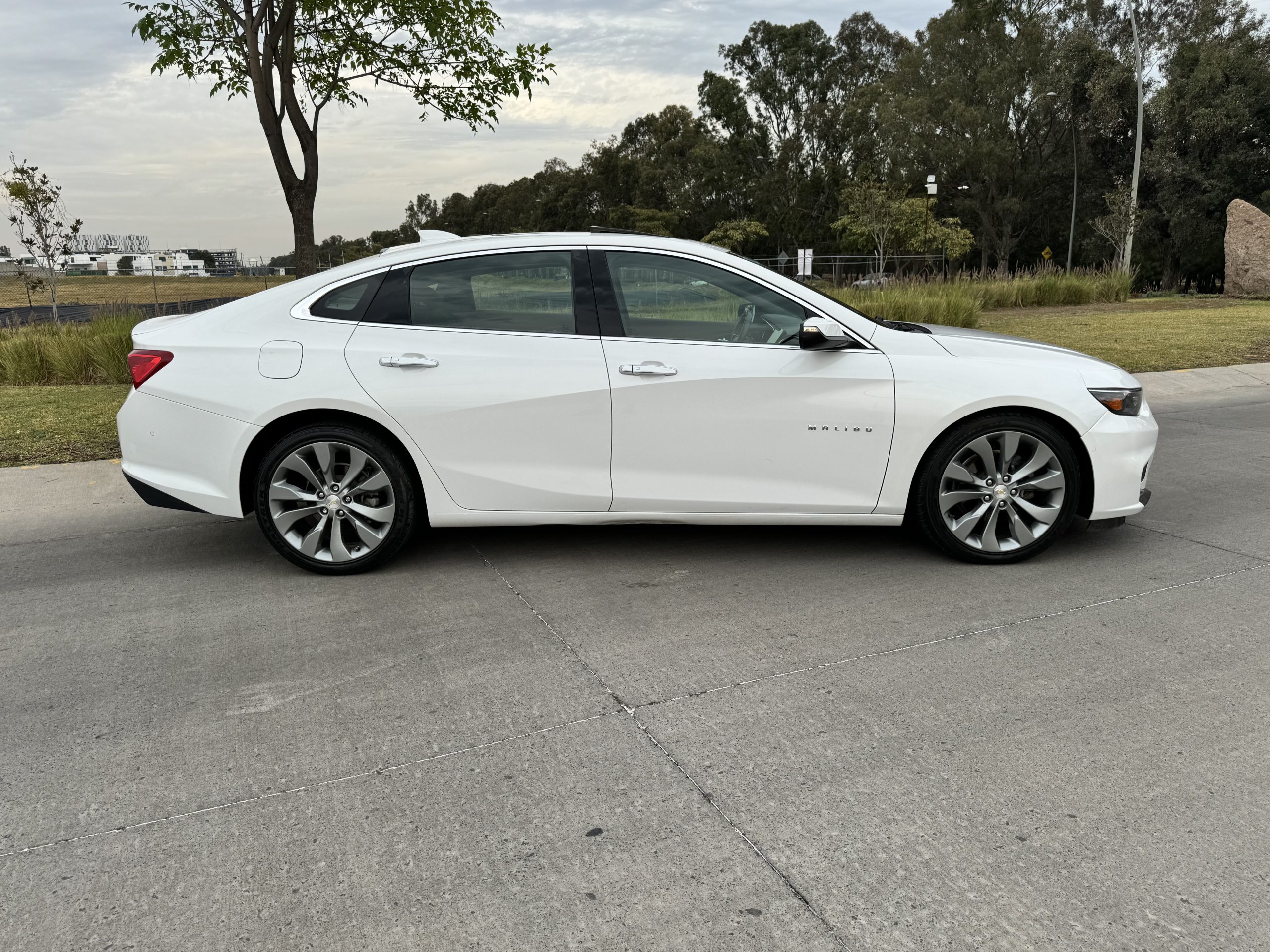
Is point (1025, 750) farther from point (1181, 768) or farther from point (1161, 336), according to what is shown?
point (1161, 336)

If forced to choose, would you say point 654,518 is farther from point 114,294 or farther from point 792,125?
point 792,125

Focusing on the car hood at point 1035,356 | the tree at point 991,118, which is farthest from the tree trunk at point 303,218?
the tree at point 991,118

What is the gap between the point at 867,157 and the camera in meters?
63.4

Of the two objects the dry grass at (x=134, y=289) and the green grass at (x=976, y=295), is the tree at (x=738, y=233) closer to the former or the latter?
the dry grass at (x=134, y=289)

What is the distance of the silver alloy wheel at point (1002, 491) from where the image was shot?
4.76 metres

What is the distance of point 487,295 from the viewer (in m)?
4.79

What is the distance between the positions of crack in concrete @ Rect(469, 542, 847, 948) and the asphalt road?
11 millimetres

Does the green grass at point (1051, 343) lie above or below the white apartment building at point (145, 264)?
below

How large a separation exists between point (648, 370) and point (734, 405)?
17.5 inches

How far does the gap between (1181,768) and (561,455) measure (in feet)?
9.32

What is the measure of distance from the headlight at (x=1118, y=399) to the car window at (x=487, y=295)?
264cm

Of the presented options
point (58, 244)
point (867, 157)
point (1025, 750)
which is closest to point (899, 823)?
point (1025, 750)

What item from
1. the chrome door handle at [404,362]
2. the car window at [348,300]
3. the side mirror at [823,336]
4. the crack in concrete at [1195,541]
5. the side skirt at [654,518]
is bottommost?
the crack in concrete at [1195,541]

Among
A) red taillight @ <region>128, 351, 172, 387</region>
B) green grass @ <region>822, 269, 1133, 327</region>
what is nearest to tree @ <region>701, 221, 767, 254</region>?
green grass @ <region>822, 269, 1133, 327</region>
